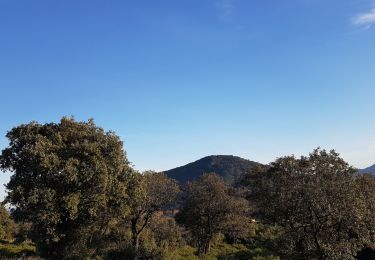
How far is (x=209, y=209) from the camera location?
189 feet

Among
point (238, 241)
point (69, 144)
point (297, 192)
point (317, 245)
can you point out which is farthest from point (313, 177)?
point (238, 241)

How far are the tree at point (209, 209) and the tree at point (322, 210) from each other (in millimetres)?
24030

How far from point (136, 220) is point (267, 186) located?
20768 mm

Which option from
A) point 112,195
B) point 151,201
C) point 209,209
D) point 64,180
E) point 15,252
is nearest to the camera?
point 64,180

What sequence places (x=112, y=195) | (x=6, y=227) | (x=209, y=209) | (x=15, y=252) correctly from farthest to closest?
(x=6, y=227), (x=209, y=209), (x=15, y=252), (x=112, y=195)

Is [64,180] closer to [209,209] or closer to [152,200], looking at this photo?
[152,200]

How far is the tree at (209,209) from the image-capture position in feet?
188

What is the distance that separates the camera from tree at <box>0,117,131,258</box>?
3053 cm

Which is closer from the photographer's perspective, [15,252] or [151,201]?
[15,252]

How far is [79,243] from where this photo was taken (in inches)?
1404

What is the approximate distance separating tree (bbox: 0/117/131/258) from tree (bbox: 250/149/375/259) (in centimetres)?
1399

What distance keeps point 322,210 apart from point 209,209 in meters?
30.6

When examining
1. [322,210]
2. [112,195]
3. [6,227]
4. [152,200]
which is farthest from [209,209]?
[6,227]

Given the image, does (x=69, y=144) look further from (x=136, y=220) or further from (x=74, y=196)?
(x=136, y=220)
